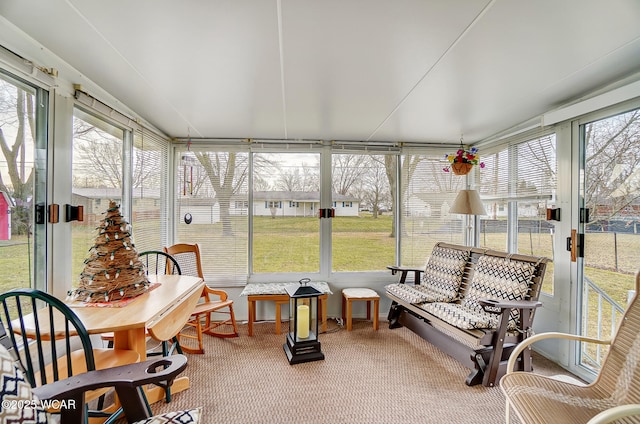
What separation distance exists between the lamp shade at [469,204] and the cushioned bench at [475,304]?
426mm

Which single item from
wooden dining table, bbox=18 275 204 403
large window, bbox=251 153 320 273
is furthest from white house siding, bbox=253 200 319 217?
wooden dining table, bbox=18 275 204 403

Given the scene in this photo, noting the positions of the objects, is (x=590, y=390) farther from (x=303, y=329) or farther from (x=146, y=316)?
(x=146, y=316)

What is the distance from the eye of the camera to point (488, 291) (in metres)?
2.46

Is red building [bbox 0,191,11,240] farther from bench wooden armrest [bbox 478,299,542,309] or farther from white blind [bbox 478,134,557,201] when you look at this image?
white blind [bbox 478,134,557,201]

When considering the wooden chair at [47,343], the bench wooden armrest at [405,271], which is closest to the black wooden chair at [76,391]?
the wooden chair at [47,343]

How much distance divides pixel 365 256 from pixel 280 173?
1505 mm

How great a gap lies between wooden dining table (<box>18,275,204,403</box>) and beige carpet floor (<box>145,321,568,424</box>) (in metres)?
0.32

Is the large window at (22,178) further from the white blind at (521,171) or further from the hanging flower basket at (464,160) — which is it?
the white blind at (521,171)

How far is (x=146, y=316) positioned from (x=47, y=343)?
724mm

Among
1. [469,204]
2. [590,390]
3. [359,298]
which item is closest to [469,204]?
[469,204]

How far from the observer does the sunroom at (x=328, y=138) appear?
1299 mm

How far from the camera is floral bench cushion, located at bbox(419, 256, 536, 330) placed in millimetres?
2160

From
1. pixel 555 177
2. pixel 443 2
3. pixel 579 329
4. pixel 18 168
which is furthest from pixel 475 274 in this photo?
pixel 18 168

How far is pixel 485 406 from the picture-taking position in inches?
73.1
